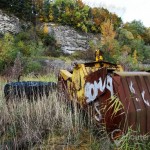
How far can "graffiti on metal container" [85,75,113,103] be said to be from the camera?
3438 millimetres

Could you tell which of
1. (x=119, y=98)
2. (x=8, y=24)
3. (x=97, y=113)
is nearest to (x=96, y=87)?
(x=97, y=113)

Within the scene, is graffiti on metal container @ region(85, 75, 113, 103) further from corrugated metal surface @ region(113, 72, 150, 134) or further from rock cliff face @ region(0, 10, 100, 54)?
rock cliff face @ region(0, 10, 100, 54)

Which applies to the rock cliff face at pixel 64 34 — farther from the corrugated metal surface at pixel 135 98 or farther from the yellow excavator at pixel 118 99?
the corrugated metal surface at pixel 135 98

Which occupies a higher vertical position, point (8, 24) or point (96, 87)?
point (8, 24)

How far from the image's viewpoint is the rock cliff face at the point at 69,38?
937 inches

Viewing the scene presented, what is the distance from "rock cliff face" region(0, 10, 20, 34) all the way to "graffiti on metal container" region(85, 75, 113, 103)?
60.5 ft

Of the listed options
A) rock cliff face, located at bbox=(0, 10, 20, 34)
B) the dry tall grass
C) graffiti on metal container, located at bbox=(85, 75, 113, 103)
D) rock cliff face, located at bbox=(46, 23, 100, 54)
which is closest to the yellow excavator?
graffiti on metal container, located at bbox=(85, 75, 113, 103)

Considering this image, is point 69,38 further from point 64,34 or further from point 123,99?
point 123,99

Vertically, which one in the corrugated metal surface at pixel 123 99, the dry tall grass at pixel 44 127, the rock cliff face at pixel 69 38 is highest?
the rock cliff face at pixel 69 38

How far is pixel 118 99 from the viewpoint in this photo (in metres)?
3.24

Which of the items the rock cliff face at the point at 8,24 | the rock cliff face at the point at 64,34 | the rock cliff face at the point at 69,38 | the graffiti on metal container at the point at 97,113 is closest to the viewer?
the graffiti on metal container at the point at 97,113

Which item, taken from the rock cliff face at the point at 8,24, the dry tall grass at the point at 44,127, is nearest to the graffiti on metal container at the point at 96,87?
the dry tall grass at the point at 44,127

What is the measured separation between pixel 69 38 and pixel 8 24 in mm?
5200

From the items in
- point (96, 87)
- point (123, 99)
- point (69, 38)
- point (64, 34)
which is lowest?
point (123, 99)
